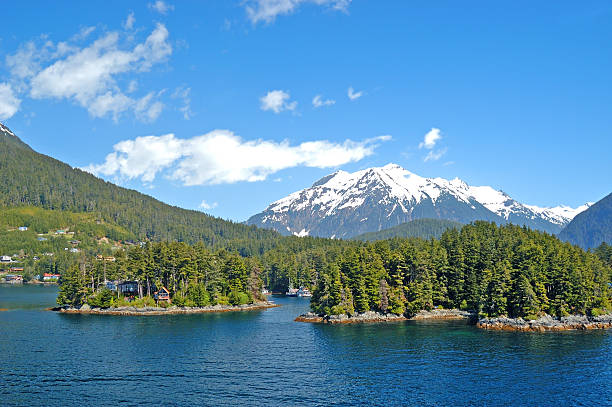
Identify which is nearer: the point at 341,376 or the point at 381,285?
the point at 341,376

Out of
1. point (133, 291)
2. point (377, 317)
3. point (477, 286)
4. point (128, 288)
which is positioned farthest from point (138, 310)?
point (477, 286)

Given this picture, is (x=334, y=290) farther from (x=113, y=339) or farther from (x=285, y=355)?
(x=113, y=339)

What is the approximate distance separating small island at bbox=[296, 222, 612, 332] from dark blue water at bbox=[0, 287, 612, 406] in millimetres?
9520

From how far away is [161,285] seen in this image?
16050 cm

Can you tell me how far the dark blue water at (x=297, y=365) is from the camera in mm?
66000

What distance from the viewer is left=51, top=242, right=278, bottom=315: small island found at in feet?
501

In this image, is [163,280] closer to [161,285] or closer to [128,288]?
[161,285]

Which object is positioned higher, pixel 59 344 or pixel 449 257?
pixel 449 257

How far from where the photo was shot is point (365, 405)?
63062 mm

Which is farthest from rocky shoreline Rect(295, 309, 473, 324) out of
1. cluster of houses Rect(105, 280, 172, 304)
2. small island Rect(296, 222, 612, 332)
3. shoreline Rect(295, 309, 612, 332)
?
cluster of houses Rect(105, 280, 172, 304)

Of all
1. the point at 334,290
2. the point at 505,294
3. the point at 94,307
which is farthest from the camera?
the point at 94,307

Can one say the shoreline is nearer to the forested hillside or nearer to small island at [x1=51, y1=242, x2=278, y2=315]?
the forested hillside

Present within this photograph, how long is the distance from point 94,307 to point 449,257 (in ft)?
364

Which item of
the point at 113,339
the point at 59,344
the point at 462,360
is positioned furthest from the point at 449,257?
the point at 59,344
